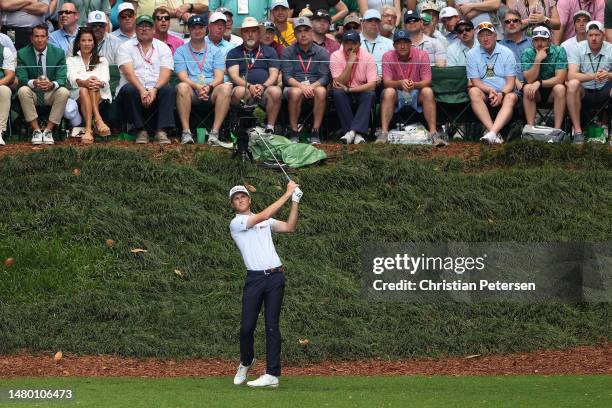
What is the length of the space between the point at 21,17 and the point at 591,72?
8.83 metres

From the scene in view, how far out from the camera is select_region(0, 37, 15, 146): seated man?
67.7ft

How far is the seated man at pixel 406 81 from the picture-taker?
21.5 meters

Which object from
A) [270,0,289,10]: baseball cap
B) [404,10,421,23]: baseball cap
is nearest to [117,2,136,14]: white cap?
[270,0,289,10]: baseball cap

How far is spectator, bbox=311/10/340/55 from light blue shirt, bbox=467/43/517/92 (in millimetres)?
2182

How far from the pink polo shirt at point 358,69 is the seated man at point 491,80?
152 centimetres

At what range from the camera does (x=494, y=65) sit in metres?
21.8

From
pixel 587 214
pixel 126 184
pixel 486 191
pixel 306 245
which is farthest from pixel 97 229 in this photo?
pixel 587 214

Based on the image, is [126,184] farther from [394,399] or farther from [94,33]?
[394,399]

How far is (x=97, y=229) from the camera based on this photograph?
1859cm

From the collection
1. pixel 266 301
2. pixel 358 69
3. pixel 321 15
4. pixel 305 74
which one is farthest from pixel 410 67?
pixel 266 301

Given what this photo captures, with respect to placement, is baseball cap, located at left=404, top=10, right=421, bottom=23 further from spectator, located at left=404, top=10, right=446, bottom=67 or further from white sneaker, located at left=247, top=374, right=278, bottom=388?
white sneaker, located at left=247, top=374, right=278, bottom=388

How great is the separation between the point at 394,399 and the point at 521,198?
6.59 m

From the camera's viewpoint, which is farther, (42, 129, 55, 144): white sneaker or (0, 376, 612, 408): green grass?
(42, 129, 55, 144): white sneaker

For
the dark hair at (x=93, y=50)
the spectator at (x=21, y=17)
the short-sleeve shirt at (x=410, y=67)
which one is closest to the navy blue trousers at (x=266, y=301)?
the dark hair at (x=93, y=50)
